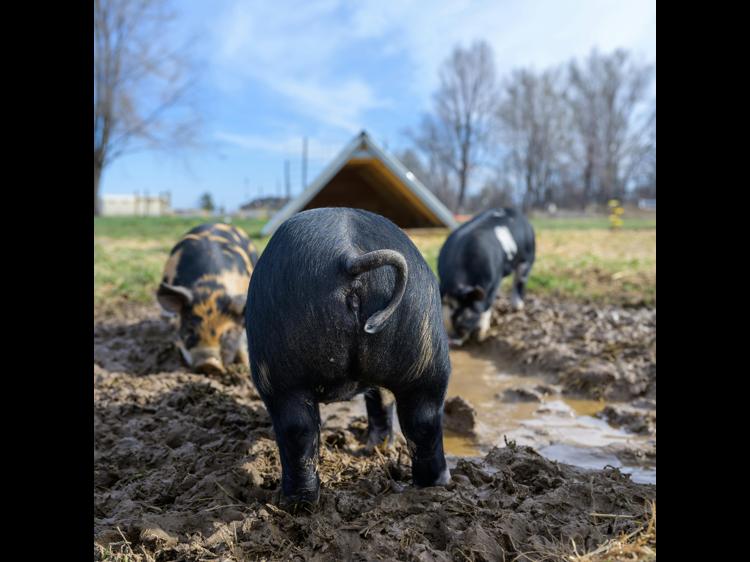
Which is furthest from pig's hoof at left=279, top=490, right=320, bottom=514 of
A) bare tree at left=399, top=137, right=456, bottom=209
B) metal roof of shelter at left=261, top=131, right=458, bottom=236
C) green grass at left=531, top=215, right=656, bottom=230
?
bare tree at left=399, top=137, right=456, bottom=209

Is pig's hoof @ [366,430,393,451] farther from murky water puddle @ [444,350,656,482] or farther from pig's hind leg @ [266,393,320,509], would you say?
pig's hind leg @ [266,393,320,509]

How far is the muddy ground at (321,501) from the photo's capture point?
2172 mm

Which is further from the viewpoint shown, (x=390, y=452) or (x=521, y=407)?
(x=521, y=407)

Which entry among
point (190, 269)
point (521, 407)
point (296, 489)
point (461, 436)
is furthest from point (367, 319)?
point (190, 269)

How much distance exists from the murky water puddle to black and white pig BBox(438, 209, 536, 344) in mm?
799

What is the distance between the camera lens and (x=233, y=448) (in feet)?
10.4

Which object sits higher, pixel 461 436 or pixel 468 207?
pixel 468 207

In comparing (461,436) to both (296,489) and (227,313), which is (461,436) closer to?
(296,489)

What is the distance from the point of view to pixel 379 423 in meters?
3.24

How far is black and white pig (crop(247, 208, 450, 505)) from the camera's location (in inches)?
87.6

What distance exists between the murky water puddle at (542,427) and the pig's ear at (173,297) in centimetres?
219
